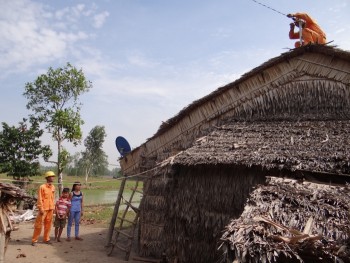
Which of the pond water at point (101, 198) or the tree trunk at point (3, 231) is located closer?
the tree trunk at point (3, 231)

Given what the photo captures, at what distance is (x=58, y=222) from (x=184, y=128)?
4614 mm

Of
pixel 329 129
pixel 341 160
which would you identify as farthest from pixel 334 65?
pixel 341 160

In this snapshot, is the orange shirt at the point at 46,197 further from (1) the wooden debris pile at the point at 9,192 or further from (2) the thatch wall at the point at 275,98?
(1) the wooden debris pile at the point at 9,192

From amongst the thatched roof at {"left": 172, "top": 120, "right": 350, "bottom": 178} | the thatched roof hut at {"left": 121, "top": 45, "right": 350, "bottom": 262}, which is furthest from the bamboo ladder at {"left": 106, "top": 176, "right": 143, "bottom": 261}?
the thatched roof at {"left": 172, "top": 120, "right": 350, "bottom": 178}

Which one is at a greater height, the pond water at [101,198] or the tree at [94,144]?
the tree at [94,144]

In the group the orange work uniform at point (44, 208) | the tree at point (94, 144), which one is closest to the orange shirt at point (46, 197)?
the orange work uniform at point (44, 208)

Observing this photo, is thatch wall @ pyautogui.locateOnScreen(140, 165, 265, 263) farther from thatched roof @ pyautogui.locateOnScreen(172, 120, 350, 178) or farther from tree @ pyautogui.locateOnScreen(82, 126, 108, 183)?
tree @ pyautogui.locateOnScreen(82, 126, 108, 183)

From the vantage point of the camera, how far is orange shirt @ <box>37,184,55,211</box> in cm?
873

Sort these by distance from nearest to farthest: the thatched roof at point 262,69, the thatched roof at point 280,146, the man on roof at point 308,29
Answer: the thatched roof at point 280,146 < the thatched roof at point 262,69 < the man on roof at point 308,29

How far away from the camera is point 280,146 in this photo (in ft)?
19.4

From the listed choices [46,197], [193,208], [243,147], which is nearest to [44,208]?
[46,197]

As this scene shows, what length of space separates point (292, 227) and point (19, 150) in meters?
Result: 12.9

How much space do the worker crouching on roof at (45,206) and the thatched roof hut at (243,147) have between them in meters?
2.62

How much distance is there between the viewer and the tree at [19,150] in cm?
1351
